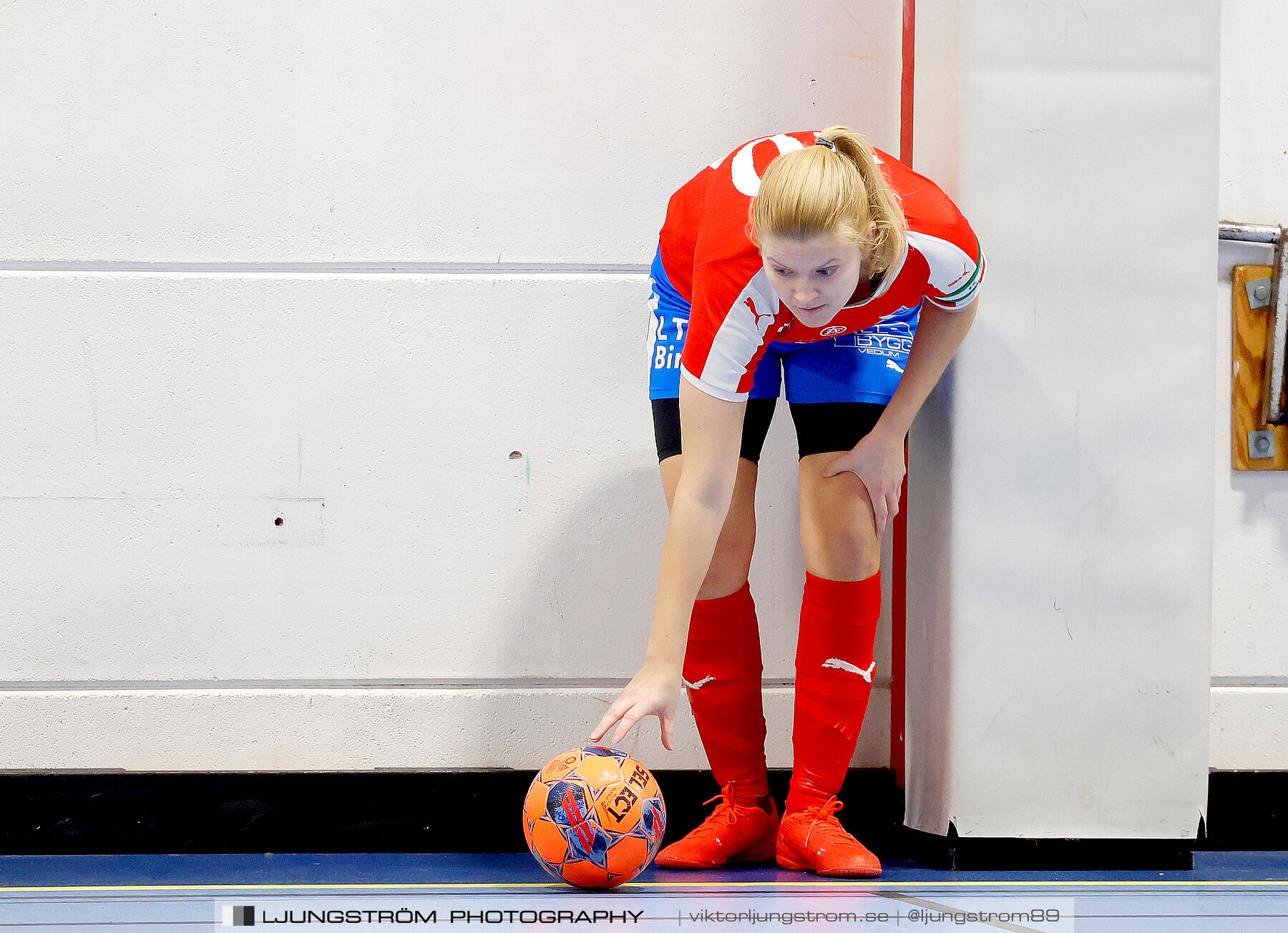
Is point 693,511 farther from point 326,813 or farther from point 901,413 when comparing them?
point 326,813

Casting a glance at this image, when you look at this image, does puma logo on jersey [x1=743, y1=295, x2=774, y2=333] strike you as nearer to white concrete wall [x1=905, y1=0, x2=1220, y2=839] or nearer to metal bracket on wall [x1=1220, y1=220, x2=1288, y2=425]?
white concrete wall [x1=905, y1=0, x2=1220, y2=839]

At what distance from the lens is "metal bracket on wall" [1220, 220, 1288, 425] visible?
1969mm

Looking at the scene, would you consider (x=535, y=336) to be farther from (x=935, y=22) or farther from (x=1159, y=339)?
(x=1159, y=339)

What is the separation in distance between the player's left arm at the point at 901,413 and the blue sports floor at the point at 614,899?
58 cm

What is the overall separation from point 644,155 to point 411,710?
3.92 feet

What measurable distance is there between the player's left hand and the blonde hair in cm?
34

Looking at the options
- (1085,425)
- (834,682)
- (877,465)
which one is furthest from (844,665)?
(1085,425)

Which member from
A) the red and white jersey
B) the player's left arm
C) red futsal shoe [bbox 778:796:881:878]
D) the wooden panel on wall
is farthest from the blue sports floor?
the wooden panel on wall

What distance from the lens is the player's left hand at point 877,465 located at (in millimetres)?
1618

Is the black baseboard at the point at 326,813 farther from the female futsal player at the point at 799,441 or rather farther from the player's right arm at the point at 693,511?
the player's right arm at the point at 693,511

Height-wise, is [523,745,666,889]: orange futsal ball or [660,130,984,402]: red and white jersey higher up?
[660,130,984,402]: red and white jersey

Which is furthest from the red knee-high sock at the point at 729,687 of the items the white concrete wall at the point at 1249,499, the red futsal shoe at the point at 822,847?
the white concrete wall at the point at 1249,499

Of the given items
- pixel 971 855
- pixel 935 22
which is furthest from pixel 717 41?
pixel 971 855

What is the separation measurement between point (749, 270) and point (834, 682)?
69cm
